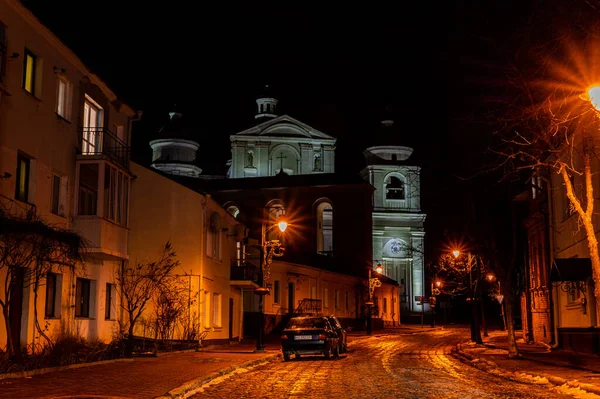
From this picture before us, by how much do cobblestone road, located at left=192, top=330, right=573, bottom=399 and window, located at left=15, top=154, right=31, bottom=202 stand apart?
6945mm

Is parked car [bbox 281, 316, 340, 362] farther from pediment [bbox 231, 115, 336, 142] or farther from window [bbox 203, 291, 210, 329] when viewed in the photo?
pediment [bbox 231, 115, 336, 142]

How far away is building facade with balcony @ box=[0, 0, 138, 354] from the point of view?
1880cm

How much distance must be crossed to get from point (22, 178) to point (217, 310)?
1584cm

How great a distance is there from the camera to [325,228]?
255 ft

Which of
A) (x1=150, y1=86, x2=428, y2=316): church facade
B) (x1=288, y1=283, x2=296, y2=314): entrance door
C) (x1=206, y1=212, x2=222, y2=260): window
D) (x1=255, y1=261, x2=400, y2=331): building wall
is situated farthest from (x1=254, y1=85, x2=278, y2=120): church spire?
(x1=206, y1=212, x2=222, y2=260): window

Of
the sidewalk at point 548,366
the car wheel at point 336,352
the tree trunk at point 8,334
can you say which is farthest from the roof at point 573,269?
the tree trunk at point 8,334

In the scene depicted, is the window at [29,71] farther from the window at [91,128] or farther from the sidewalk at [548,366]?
the sidewalk at [548,366]

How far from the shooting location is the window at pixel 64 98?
2178 cm

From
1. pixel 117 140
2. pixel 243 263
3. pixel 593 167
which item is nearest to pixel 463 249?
pixel 243 263

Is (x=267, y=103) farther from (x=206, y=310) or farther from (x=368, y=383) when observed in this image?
(x=368, y=383)

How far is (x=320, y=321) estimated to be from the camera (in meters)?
24.9

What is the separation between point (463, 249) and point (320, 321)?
18508 millimetres

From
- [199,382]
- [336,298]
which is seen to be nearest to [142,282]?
[199,382]

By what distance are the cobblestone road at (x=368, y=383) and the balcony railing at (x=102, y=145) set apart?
26.6 ft
